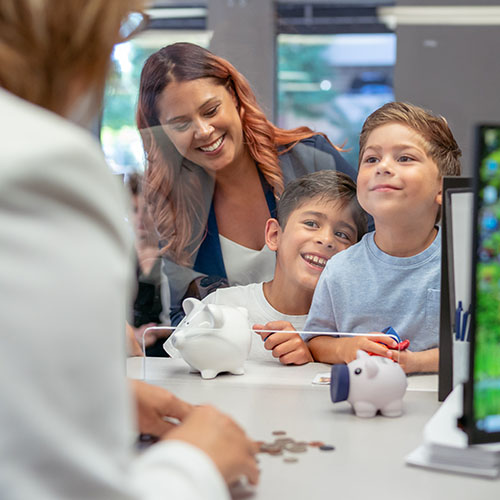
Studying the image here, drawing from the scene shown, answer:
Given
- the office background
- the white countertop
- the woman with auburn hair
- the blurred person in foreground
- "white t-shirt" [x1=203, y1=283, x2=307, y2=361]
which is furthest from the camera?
the office background

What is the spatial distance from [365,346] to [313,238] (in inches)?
14.0

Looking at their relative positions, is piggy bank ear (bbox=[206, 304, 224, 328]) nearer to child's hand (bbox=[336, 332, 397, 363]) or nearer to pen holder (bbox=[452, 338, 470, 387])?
child's hand (bbox=[336, 332, 397, 363])

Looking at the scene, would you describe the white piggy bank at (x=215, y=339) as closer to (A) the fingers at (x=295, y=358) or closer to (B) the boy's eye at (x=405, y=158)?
(A) the fingers at (x=295, y=358)

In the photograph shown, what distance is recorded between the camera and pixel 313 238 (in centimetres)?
163

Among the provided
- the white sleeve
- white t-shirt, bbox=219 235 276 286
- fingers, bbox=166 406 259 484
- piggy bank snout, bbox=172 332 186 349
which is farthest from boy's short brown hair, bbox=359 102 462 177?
the white sleeve

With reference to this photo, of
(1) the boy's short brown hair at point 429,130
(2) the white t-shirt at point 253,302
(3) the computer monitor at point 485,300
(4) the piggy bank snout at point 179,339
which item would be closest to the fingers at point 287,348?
(2) the white t-shirt at point 253,302

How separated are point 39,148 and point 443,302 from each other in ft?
2.67

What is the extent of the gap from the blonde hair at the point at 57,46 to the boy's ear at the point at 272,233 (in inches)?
45.1

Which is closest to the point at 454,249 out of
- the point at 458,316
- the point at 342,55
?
the point at 458,316

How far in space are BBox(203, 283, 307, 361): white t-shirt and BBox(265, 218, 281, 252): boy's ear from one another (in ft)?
0.31

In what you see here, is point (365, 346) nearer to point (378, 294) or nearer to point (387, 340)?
point (387, 340)

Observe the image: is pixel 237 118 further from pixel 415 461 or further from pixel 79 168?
pixel 79 168

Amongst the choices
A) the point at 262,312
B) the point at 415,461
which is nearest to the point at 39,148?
the point at 415,461

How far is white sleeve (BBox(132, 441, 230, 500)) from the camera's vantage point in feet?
1.76
